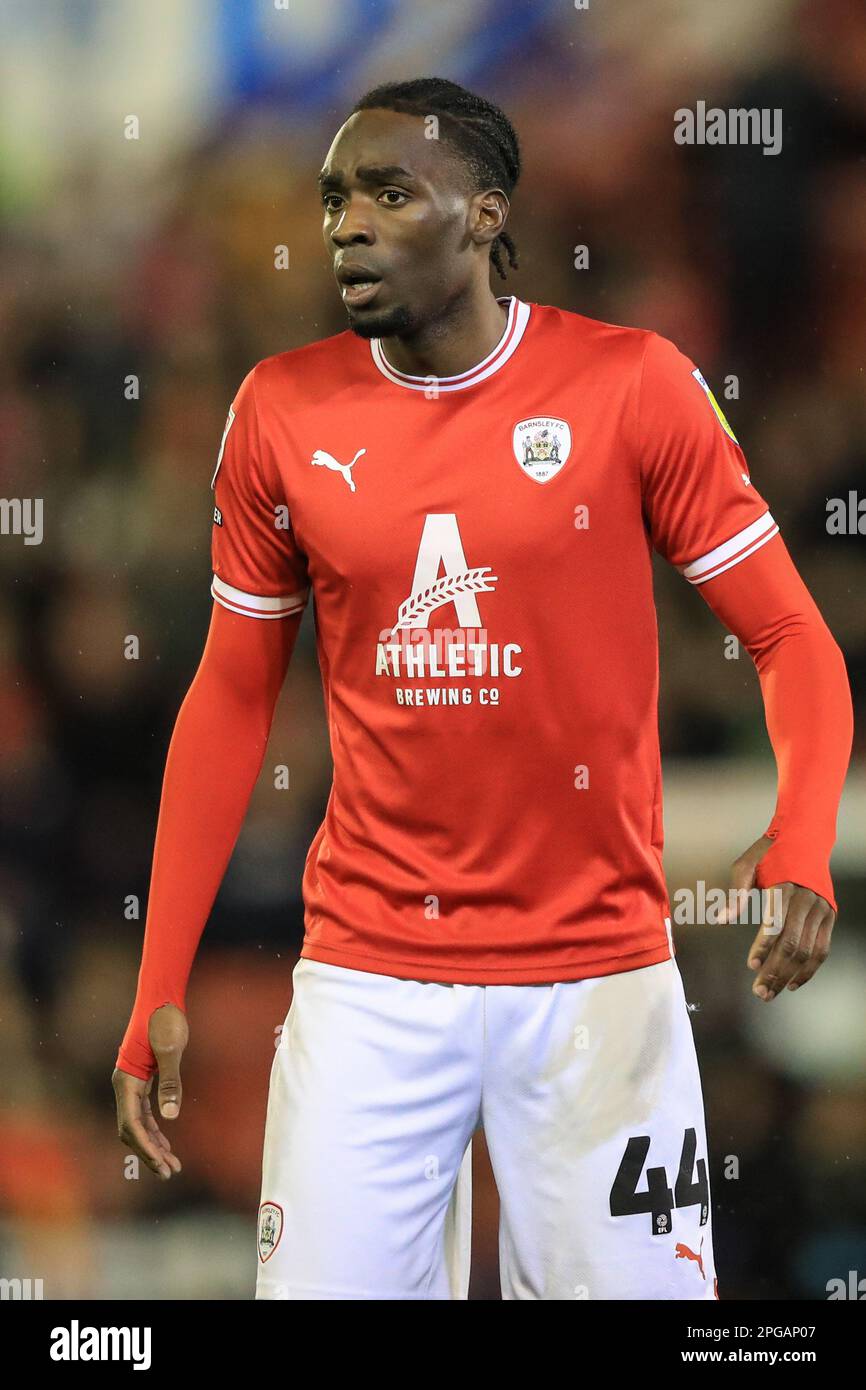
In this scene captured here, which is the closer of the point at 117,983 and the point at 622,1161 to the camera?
the point at 622,1161

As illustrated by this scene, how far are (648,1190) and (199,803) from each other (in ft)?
2.19

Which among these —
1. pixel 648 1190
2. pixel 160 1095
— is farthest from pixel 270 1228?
pixel 648 1190

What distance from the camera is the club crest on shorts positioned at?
1.91 meters

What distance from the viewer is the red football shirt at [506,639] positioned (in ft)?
6.28

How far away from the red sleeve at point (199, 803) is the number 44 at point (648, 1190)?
55 cm

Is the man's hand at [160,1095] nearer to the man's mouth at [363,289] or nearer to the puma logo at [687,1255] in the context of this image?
the puma logo at [687,1255]

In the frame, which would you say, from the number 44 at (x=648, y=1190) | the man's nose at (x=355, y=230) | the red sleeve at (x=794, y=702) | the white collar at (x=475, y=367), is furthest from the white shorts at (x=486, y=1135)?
the man's nose at (x=355, y=230)

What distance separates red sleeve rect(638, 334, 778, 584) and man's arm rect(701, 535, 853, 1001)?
1.0 inches

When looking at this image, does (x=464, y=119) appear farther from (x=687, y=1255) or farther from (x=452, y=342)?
(x=687, y=1255)

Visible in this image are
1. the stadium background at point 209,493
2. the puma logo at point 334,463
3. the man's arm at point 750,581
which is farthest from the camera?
the stadium background at point 209,493

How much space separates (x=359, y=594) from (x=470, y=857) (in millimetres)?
314

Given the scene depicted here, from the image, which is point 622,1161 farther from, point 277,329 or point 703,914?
point 277,329

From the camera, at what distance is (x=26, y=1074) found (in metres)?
3.15
